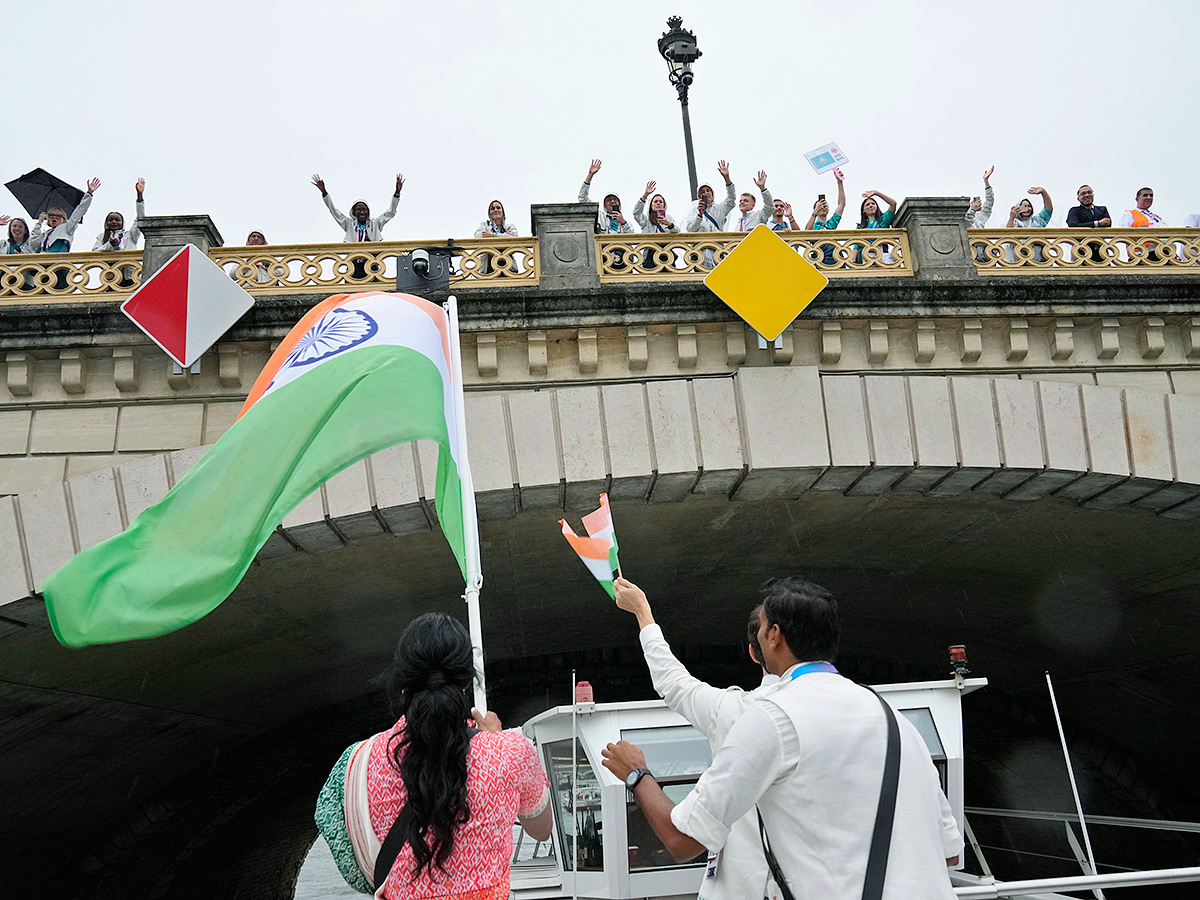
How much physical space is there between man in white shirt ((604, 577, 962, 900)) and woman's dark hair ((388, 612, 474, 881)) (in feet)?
2.04

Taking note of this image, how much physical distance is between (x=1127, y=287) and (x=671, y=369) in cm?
442

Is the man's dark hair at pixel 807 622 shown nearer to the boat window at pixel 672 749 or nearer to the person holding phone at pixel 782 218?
the boat window at pixel 672 749

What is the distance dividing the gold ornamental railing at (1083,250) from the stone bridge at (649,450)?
50mm

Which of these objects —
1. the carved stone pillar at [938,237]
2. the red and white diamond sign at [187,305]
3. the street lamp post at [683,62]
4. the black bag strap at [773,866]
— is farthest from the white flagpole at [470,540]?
the street lamp post at [683,62]

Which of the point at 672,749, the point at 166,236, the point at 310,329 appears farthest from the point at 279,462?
the point at 166,236

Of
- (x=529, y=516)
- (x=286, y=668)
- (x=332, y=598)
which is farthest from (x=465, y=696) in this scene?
(x=286, y=668)

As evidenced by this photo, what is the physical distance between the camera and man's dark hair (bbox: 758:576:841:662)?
3.25 meters

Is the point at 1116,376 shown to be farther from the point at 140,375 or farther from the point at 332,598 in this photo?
the point at 140,375

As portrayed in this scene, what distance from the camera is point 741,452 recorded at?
30.7ft

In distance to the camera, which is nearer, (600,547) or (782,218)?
(600,547)

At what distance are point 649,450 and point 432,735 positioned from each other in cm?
630

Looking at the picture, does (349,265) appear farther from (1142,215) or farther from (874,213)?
(1142,215)

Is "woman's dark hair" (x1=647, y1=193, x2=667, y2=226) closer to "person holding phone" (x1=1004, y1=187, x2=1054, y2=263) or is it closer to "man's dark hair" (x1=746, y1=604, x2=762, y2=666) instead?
"person holding phone" (x1=1004, y1=187, x2=1054, y2=263)

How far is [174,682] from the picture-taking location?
37.9 feet
